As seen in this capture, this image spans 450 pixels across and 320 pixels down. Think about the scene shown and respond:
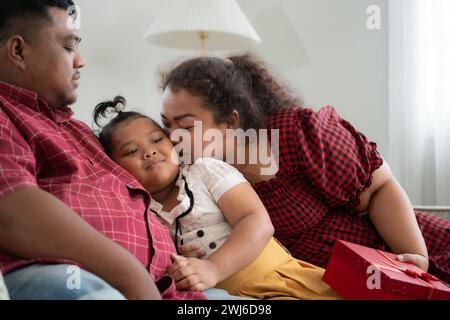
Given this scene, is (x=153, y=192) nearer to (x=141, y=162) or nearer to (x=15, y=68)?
(x=141, y=162)

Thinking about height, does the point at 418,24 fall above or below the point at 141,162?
above

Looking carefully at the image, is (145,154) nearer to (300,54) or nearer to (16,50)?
(16,50)

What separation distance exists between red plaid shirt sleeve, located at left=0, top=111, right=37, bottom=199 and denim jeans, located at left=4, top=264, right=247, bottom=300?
0.10 meters

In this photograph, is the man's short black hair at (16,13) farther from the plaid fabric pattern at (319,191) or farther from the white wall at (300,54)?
the white wall at (300,54)

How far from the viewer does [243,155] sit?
1.19m

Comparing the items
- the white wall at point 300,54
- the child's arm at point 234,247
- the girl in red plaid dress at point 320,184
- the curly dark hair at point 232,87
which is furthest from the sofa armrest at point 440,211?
the white wall at point 300,54

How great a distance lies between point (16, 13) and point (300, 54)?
157 cm

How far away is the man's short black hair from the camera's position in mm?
849

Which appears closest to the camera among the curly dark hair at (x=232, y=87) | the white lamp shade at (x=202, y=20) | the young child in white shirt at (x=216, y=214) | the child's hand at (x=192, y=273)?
the child's hand at (x=192, y=273)

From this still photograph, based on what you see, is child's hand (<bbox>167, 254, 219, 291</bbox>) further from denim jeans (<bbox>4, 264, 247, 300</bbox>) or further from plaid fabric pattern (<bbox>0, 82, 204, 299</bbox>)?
denim jeans (<bbox>4, 264, 247, 300</bbox>)

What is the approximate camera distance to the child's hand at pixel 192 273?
78 centimetres
